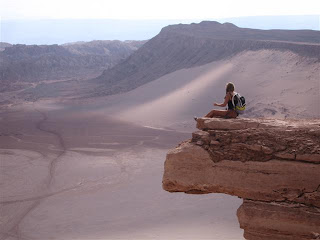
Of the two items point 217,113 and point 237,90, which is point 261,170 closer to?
point 217,113

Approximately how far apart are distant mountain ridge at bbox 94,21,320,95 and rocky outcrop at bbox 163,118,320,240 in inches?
865

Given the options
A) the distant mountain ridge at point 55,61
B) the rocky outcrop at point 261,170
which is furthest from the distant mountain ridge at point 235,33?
the rocky outcrop at point 261,170

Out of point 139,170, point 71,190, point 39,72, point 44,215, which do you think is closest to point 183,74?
point 139,170

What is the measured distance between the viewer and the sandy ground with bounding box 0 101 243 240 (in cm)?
998

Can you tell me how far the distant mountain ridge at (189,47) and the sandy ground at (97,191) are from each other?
11.2 meters

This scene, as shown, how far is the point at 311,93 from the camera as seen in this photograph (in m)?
20.7

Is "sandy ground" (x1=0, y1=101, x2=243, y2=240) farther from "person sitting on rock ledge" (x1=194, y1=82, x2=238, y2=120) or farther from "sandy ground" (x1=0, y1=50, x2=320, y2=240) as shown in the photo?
"person sitting on rock ledge" (x1=194, y1=82, x2=238, y2=120)

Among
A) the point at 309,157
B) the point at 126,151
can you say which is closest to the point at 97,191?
the point at 126,151

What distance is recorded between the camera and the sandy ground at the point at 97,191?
32.8ft

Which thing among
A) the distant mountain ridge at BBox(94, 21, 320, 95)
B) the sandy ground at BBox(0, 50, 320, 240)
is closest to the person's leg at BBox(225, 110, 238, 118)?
the sandy ground at BBox(0, 50, 320, 240)

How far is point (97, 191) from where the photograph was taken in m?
13.0

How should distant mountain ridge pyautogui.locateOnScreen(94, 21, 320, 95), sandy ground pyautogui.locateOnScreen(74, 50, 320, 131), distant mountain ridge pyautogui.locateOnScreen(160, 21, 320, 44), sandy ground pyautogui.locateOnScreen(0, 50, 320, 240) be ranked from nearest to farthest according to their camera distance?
1. sandy ground pyautogui.locateOnScreen(0, 50, 320, 240)
2. sandy ground pyautogui.locateOnScreen(74, 50, 320, 131)
3. distant mountain ridge pyautogui.locateOnScreen(94, 21, 320, 95)
4. distant mountain ridge pyautogui.locateOnScreen(160, 21, 320, 44)

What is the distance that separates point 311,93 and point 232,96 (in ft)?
56.0

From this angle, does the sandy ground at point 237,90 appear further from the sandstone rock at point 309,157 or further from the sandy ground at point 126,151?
the sandstone rock at point 309,157
